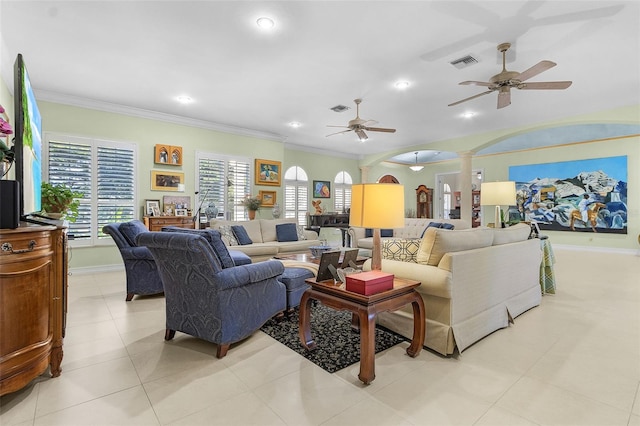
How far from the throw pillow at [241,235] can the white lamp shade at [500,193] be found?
3759 millimetres

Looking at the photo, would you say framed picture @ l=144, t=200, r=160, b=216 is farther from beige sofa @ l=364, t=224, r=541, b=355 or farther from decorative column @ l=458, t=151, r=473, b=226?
decorative column @ l=458, t=151, r=473, b=226

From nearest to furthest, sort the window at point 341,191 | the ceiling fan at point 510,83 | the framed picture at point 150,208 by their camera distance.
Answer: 1. the ceiling fan at point 510,83
2. the framed picture at point 150,208
3. the window at point 341,191

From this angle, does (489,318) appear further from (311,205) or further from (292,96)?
(311,205)

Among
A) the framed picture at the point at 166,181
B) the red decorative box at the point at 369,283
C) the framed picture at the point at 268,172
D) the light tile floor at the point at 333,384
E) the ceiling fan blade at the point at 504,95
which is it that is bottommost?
the light tile floor at the point at 333,384

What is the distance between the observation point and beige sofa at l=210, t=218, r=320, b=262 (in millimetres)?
5293

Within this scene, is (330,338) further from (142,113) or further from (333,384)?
(142,113)

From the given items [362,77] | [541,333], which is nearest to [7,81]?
[362,77]

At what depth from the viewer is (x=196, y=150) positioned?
20.9 ft

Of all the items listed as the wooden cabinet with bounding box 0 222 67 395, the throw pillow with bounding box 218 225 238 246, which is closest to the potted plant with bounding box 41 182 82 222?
the wooden cabinet with bounding box 0 222 67 395

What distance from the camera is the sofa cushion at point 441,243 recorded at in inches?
97.7

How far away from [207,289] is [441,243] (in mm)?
1840

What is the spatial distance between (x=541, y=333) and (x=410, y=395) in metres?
1.71

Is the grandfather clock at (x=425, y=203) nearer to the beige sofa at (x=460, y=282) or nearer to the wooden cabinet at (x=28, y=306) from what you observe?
the beige sofa at (x=460, y=282)

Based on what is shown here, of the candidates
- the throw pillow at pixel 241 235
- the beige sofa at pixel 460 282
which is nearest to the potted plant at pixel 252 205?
the throw pillow at pixel 241 235
